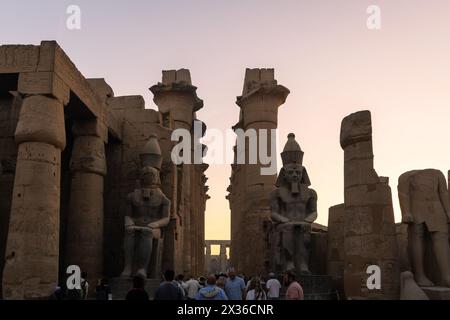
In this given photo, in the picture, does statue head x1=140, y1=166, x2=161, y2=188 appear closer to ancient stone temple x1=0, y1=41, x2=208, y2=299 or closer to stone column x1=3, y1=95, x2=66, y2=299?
ancient stone temple x1=0, y1=41, x2=208, y2=299

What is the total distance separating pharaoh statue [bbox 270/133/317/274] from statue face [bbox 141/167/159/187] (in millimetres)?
2690

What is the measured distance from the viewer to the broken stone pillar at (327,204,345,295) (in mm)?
10828

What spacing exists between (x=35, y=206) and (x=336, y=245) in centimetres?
656

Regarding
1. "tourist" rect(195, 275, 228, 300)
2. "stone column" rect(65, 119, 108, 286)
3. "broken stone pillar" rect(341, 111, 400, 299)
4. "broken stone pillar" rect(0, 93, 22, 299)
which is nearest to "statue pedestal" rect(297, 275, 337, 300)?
"broken stone pillar" rect(341, 111, 400, 299)

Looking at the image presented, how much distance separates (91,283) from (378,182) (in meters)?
6.78

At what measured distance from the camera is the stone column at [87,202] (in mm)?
11148

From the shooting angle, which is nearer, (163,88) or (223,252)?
(163,88)

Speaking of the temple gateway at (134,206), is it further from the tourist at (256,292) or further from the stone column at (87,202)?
the tourist at (256,292)

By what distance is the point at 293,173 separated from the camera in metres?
11.0

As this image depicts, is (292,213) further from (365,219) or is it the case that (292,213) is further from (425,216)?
(425,216)

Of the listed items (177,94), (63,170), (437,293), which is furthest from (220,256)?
(437,293)

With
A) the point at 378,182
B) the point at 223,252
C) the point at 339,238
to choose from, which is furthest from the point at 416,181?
the point at 223,252
